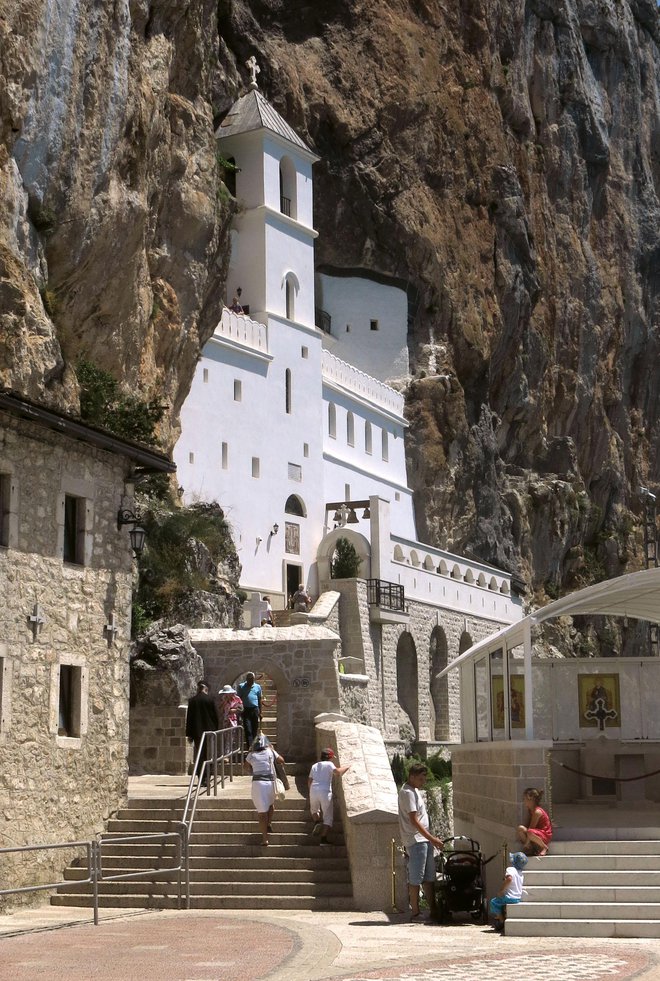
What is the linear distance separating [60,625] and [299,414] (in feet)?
87.9

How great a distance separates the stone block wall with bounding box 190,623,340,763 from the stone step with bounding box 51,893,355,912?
6.06 m

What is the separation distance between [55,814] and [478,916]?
489cm

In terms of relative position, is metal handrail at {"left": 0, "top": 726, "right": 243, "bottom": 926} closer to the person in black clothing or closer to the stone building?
the person in black clothing

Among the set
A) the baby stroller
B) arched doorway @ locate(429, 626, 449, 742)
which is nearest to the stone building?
the baby stroller

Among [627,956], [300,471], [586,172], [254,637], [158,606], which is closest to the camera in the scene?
[627,956]

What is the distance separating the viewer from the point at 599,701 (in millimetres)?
18125

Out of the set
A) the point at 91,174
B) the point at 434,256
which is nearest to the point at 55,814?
the point at 91,174

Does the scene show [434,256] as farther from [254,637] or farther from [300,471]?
[254,637]

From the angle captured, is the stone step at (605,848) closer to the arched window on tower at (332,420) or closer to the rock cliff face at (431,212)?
the rock cliff face at (431,212)

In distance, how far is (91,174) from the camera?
25.9m

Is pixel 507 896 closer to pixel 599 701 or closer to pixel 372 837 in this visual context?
pixel 372 837

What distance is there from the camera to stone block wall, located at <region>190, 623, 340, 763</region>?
2158cm

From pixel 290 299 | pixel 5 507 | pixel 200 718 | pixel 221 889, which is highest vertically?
pixel 290 299

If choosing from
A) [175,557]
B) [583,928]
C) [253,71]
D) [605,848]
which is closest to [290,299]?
[253,71]
